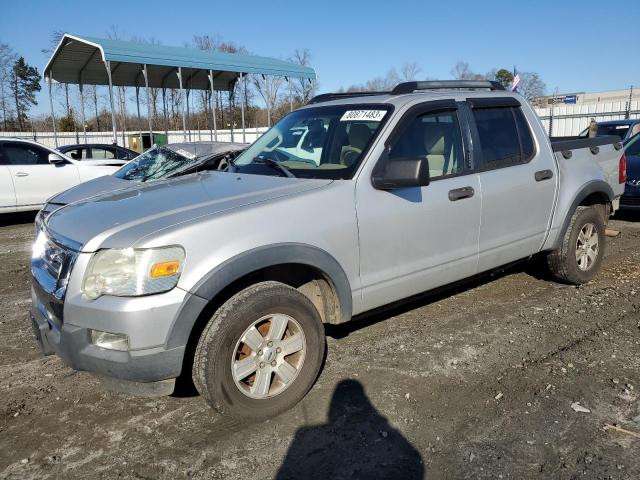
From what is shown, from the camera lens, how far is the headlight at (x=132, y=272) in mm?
2660

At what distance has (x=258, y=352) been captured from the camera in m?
3.03

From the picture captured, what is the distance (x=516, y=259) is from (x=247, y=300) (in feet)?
8.96

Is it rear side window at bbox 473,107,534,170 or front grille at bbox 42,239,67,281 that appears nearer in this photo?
front grille at bbox 42,239,67,281

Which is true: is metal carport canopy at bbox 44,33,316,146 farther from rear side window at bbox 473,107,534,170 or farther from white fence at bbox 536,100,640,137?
rear side window at bbox 473,107,534,170

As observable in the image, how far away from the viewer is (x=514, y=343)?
4094 millimetres

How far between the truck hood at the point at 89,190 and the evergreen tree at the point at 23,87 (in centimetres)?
3801

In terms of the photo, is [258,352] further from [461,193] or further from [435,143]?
[435,143]

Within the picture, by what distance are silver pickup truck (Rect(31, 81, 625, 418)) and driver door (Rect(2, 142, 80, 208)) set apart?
25.4 ft

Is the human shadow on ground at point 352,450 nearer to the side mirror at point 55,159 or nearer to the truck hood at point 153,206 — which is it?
the truck hood at point 153,206

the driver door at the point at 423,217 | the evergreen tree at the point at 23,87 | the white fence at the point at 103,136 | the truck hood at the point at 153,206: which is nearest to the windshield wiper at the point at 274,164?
the truck hood at the point at 153,206

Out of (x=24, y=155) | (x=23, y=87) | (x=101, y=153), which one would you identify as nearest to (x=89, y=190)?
(x=24, y=155)

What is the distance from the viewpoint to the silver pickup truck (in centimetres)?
272

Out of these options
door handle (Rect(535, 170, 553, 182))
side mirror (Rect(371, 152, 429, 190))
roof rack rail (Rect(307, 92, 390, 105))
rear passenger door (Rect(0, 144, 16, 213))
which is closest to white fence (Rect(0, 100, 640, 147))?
rear passenger door (Rect(0, 144, 16, 213))

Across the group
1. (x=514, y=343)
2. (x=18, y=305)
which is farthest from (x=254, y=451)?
(x=18, y=305)
